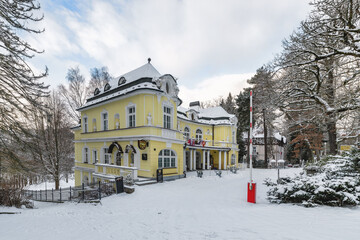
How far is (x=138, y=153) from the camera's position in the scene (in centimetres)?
1438

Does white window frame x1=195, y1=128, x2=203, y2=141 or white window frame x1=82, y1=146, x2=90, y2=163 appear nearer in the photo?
white window frame x1=82, y1=146, x2=90, y2=163

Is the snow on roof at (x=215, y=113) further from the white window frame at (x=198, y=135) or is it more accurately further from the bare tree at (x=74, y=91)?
the bare tree at (x=74, y=91)

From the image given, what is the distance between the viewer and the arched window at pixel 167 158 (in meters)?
14.6

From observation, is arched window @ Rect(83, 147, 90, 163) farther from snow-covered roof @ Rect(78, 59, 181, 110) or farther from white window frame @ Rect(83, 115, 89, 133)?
snow-covered roof @ Rect(78, 59, 181, 110)

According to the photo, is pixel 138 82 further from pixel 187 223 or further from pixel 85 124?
pixel 187 223

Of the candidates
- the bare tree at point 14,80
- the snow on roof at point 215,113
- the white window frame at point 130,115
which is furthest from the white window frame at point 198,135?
the bare tree at point 14,80

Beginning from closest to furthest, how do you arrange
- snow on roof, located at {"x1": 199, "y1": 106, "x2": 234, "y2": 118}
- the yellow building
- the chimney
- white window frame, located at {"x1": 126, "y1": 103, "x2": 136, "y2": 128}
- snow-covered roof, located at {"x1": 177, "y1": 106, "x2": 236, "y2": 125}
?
the yellow building → white window frame, located at {"x1": 126, "y1": 103, "x2": 136, "y2": 128} → snow-covered roof, located at {"x1": 177, "y1": 106, "x2": 236, "y2": 125} → snow on roof, located at {"x1": 199, "y1": 106, "x2": 234, "y2": 118} → the chimney

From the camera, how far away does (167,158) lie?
15.1 m

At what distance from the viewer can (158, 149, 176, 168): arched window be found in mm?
14555

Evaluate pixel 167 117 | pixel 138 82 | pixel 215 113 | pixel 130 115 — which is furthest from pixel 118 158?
pixel 215 113

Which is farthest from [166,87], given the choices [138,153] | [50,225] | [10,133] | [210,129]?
[210,129]

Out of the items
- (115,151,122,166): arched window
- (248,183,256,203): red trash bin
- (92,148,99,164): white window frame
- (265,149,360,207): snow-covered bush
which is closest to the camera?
(265,149,360,207): snow-covered bush

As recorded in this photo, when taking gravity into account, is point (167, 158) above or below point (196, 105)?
below

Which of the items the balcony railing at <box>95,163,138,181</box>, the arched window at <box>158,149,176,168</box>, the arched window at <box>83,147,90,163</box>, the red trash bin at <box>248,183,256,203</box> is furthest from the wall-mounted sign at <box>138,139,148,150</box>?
the arched window at <box>83,147,90,163</box>
